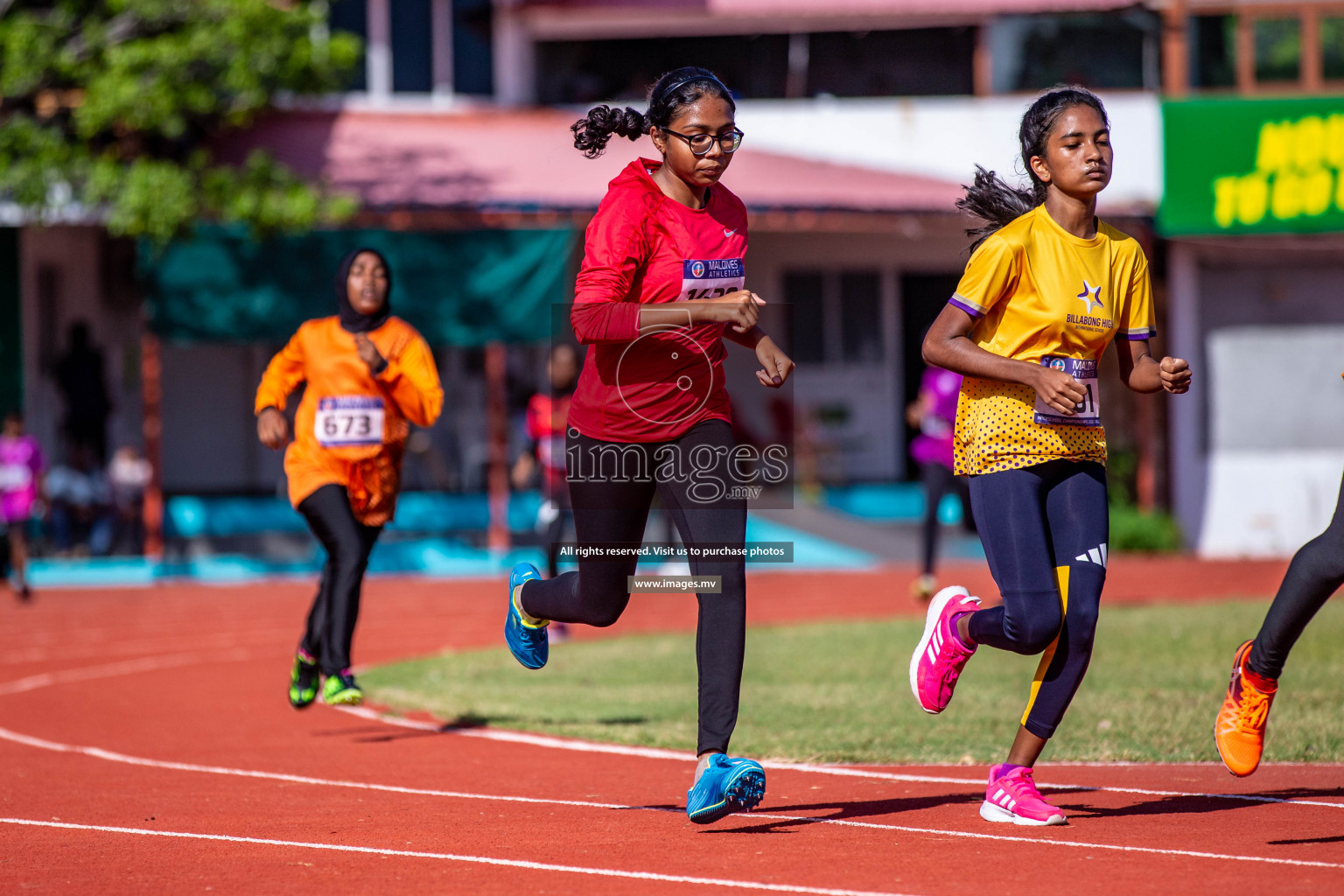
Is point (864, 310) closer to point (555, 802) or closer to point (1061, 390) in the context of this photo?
point (555, 802)

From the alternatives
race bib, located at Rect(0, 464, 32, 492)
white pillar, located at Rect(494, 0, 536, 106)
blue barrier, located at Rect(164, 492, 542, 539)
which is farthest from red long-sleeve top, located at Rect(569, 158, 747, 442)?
white pillar, located at Rect(494, 0, 536, 106)

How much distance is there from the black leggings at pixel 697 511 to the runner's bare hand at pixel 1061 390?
1.01m

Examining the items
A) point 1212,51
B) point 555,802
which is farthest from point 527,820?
point 1212,51

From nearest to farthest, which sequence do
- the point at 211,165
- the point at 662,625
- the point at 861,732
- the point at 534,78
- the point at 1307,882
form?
the point at 1307,882, the point at 861,732, the point at 662,625, the point at 211,165, the point at 534,78

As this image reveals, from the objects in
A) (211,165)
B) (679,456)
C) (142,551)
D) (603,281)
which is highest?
(211,165)

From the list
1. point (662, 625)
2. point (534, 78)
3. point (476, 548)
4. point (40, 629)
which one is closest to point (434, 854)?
point (662, 625)

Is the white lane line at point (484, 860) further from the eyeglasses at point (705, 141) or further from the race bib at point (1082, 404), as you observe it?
the eyeglasses at point (705, 141)

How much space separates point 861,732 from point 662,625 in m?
6.37

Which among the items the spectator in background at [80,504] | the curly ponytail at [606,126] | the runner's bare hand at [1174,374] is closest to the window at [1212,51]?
the spectator in background at [80,504]

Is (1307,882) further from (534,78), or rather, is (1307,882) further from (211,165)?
(534,78)

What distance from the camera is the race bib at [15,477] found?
18109 millimetres

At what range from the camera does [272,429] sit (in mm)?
8109

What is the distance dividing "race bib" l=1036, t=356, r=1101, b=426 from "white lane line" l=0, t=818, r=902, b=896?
1687mm

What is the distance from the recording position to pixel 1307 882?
4.68 m
